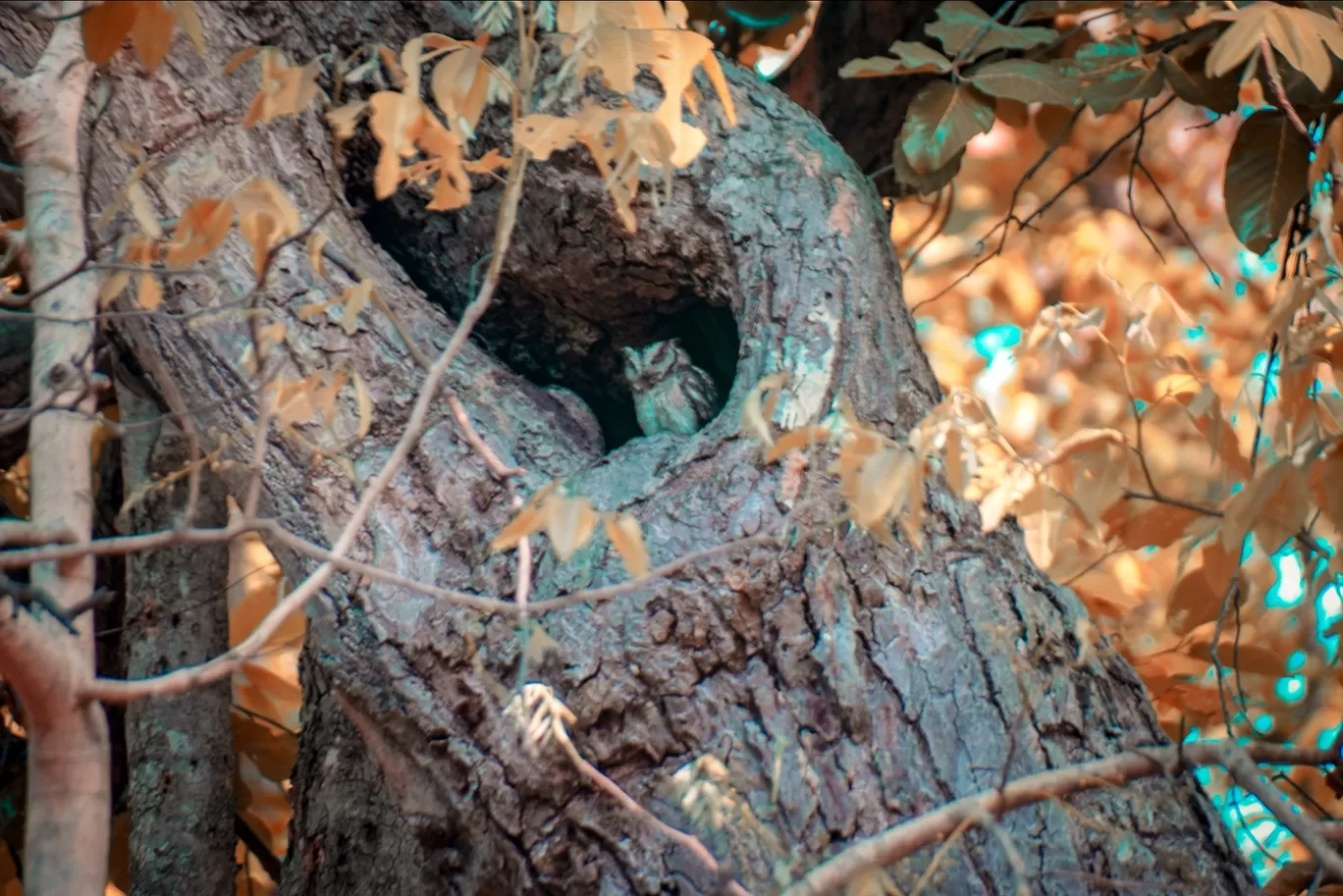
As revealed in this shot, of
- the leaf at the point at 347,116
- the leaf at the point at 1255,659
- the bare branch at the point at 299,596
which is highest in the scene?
the leaf at the point at 1255,659

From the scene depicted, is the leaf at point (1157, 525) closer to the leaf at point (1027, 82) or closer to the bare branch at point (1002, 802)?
the bare branch at point (1002, 802)

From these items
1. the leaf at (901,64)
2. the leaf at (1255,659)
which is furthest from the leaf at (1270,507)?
the leaf at (901,64)

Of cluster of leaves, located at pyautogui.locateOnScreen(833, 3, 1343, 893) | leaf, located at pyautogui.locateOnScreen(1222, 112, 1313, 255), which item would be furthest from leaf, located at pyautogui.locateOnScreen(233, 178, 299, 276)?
leaf, located at pyautogui.locateOnScreen(1222, 112, 1313, 255)

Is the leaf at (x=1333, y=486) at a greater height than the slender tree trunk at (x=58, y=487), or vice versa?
the leaf at (x=1333, y=486)

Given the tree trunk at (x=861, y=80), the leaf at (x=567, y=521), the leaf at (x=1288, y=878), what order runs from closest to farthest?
the leaf at (x=567, y=521), the leaf at (x=1288, y=878), the tree trunk at (x=861, y=80)

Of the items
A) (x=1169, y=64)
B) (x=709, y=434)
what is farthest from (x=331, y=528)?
(x=1169, y=64)

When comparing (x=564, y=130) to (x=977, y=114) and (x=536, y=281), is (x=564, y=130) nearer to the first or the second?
(x=536, y=281)

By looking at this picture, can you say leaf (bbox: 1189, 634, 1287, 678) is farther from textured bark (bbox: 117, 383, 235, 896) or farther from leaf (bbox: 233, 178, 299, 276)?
textured bark (bbox: 117, 383, 235, 896)
